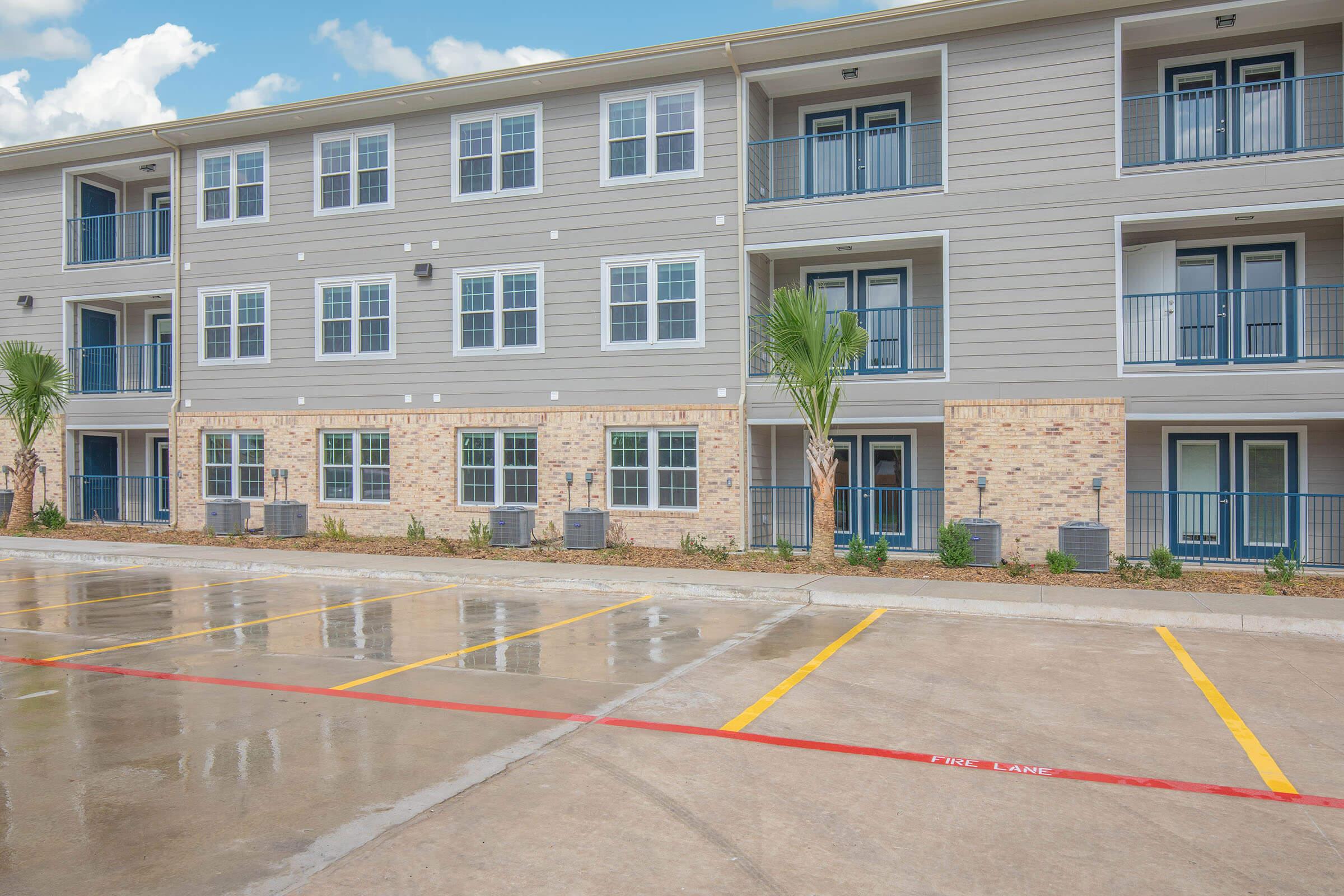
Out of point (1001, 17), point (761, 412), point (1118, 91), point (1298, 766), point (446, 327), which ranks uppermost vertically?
point (1001, 17)

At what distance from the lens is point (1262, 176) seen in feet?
48.9

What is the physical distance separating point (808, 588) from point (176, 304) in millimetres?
17230

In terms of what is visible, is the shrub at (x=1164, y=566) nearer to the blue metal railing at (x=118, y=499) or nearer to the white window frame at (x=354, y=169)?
the white window frame at (x=354, y=169)

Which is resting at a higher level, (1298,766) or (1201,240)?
(1201,240)

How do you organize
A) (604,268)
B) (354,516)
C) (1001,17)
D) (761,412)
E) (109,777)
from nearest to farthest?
(109,777) < (1001,17) < (761,412) < (604,268) < (354,516)

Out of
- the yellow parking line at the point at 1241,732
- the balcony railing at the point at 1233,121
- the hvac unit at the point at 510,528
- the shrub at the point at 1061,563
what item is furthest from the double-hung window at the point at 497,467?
the yellow parking line at the point at 1241,732

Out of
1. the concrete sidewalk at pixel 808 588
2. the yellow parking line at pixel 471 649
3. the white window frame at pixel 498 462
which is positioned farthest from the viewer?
the white window frame at pixel 498 462

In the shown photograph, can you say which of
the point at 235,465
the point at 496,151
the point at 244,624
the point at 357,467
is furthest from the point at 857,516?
the point at 235,465

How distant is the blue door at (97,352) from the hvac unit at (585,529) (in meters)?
13.8

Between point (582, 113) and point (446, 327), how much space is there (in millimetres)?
5249

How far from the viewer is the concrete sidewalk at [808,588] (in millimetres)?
11289

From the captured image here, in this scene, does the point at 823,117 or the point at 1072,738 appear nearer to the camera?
the point at 1072,738

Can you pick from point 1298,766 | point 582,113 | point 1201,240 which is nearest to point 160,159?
point 582,113

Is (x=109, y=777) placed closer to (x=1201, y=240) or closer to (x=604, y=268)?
(x=604, y=268)
